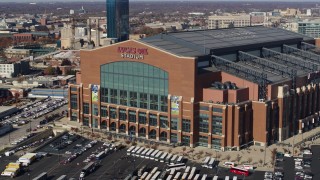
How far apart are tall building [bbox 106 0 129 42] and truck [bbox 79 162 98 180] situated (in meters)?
78.1

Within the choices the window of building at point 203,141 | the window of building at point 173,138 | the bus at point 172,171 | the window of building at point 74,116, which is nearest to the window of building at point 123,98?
the window of building at point 173,138

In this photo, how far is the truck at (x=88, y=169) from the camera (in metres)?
45.9

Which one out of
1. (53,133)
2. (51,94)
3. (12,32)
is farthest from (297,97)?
(12,32)

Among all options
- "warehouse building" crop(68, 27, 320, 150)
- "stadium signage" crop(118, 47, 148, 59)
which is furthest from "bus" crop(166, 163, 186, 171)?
"stadium signage" crop(118, 47, 148, 59)

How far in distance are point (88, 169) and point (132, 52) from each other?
48.5ft

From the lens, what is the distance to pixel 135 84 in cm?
5722

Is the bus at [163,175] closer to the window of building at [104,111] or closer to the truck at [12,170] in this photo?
the truck at [12,170]

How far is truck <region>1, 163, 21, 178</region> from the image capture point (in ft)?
152

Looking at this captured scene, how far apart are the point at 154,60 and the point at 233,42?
41.5ft

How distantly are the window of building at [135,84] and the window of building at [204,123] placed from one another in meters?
4.03

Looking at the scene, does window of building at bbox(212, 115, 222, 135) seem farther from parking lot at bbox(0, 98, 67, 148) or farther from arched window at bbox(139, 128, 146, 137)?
parking lot at bbox(0, 98, 67, 148)

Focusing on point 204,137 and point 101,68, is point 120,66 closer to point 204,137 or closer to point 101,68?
point 101,68

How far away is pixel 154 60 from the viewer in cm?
5544

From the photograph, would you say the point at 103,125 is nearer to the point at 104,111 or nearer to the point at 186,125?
the point at 104,111
